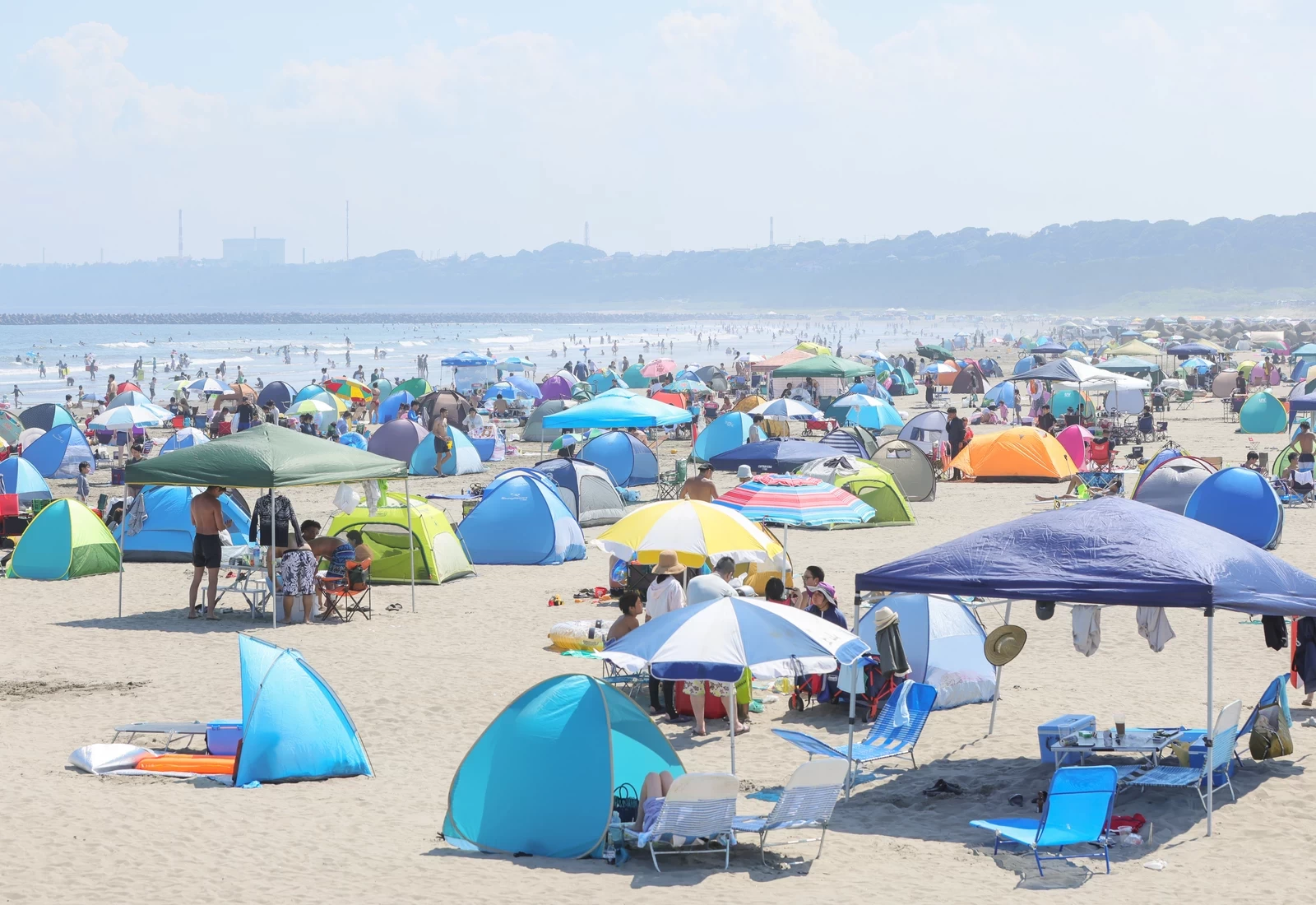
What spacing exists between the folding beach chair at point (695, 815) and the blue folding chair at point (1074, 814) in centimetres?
130

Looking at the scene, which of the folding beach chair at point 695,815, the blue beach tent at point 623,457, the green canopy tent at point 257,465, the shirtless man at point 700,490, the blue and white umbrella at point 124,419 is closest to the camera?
the folding beach chair at point 695,815

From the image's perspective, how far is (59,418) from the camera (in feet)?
102

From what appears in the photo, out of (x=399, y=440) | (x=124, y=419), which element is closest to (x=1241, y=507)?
(x=399, y=440)

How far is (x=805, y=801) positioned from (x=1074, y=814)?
4.42 ft

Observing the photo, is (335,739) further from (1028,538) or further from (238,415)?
(238,415)

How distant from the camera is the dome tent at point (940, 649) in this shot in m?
10.5

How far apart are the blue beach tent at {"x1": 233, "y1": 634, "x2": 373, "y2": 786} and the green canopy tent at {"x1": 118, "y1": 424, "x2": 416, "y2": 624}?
4.09 meters

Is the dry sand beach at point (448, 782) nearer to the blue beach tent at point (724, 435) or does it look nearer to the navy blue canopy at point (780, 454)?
the navy blue canopy at point (780, 454)

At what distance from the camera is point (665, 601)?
10.7 metres

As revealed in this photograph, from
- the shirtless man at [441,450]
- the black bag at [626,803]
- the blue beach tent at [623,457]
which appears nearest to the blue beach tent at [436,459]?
the shirtless man at [441,450]

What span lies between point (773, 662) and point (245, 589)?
24.2 ft

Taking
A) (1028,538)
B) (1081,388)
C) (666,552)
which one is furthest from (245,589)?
(1081,388)

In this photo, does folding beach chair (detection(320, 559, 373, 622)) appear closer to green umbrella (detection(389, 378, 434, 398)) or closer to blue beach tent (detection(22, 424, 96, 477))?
blue beach tent (detection(22, 424, 96, 477))

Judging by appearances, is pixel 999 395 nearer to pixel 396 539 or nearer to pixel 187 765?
pixel 396 539
